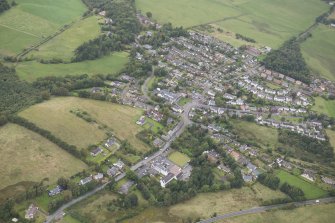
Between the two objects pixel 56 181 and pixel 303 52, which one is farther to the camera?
pixel 303 52

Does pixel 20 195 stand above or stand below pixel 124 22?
below

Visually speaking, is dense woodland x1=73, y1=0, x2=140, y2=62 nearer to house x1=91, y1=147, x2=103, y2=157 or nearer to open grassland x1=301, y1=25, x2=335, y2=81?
house x1=91, y1=147, x2=103, y2=157

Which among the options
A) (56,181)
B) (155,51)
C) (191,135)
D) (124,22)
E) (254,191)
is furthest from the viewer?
(124,22)

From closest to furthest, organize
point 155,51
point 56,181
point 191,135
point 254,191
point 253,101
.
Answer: point 56,181, point 254,191, point 191,135, point 253,101, point 155,51

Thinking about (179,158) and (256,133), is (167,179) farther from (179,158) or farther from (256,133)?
(256,133)

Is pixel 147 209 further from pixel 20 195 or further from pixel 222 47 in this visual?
pixel 222 47

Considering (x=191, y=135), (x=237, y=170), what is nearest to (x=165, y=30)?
(x=191, y=135)
